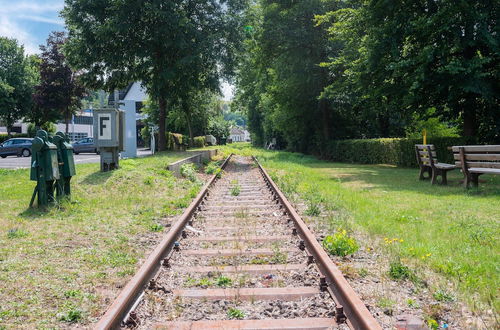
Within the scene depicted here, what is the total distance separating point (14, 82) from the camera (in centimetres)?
4953

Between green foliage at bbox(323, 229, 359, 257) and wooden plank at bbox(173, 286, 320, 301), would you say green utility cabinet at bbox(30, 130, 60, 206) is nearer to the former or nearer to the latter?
wooden plank at bbox(173, 286, 320, 301)

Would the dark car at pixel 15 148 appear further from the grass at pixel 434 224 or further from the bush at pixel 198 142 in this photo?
the grass at pixel 434 224

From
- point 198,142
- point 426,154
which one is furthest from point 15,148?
point 426,154

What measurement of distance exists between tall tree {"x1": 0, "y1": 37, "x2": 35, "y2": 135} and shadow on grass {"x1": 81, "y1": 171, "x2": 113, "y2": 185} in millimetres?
37841

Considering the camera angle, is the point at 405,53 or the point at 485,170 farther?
the point at 405,53

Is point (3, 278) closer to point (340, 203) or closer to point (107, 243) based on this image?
point (107, 243)

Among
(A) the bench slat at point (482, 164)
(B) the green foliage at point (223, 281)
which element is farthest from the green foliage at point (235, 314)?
(A) the bench slat at point (482, 164)

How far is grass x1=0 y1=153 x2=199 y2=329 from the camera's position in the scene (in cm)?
354

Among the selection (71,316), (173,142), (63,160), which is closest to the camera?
(71,316)

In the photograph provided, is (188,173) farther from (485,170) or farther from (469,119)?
(469,119)

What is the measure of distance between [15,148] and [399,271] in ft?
114

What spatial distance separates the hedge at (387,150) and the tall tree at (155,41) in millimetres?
8481

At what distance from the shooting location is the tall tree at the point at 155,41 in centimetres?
2219

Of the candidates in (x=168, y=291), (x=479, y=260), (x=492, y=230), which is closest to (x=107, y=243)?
(x=168, y=291)
